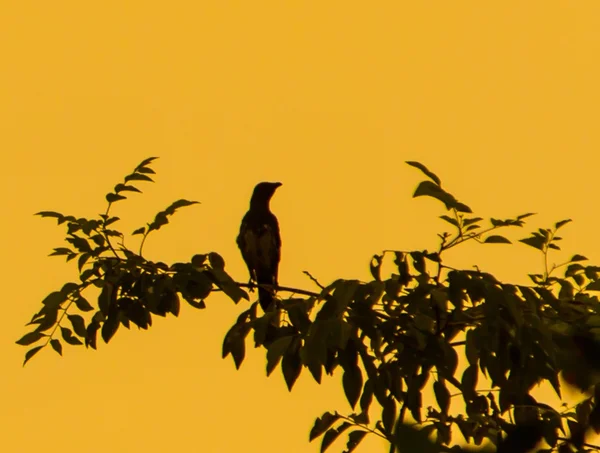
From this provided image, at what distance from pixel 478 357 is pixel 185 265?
1.22 metres

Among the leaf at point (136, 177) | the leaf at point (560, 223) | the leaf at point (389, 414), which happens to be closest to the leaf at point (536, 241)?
the leaf at point (560, 223)

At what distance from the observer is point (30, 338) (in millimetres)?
4738

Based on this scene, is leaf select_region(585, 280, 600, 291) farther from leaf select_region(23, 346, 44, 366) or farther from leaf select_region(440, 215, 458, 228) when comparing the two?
leaf select_region(23, 346, 44, 366)

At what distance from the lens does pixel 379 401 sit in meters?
3.98

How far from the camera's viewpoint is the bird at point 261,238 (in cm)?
904

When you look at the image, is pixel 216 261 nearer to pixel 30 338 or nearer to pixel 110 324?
pixel 110 324

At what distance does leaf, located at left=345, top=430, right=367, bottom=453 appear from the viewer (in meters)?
4.22

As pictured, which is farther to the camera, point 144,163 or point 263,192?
point 263,192

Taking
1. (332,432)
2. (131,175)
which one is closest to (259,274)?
(131,175)

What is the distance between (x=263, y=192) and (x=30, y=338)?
4631 mm

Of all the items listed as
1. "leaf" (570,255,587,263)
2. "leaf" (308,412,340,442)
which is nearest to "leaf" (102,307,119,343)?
"leaf" (308,412,340,442)

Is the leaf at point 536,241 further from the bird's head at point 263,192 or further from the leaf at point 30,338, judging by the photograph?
the bird's head at point 263,192

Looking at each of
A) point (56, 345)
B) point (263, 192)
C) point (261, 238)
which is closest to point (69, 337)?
point (56, 345)

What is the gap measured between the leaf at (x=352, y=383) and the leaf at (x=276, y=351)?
0.20m
